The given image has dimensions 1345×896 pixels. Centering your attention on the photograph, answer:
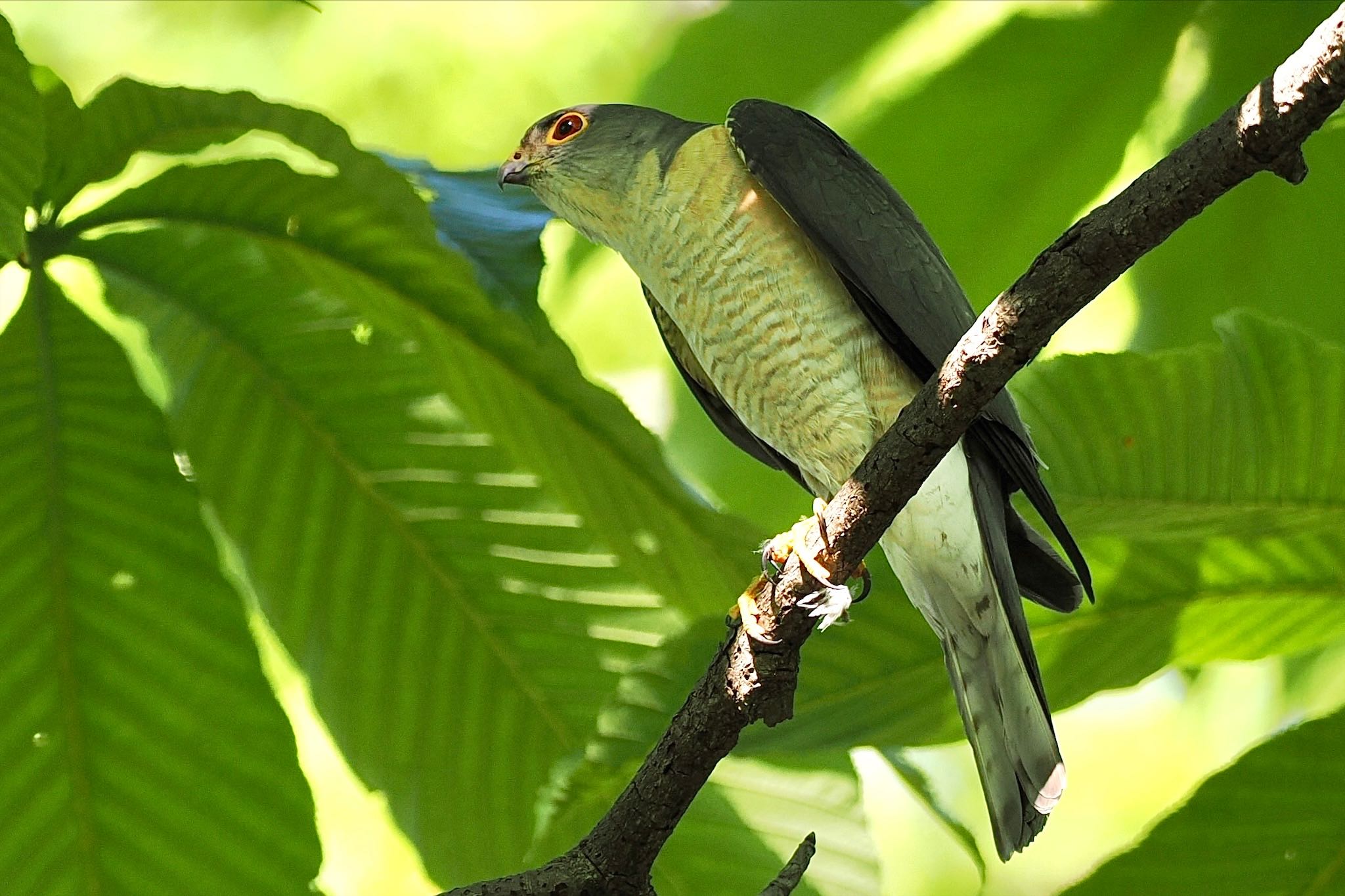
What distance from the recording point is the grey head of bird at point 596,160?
2.46m

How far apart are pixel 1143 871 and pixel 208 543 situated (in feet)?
4.61

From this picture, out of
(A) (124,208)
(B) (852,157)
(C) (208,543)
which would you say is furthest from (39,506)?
(B) (852,157)

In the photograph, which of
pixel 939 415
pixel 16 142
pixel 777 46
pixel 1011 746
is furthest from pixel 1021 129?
pixel 16 142

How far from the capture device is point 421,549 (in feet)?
7.48

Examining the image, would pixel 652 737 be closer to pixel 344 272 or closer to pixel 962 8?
pixel 344 272

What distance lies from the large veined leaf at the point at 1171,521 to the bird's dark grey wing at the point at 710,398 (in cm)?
51

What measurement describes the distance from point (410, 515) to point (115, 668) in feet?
1.59

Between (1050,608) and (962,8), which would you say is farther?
(962,8)

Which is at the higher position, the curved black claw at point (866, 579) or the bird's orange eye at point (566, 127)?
the bird's orange eye at point (566, 127)

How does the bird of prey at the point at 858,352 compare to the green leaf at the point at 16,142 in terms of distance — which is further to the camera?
the bird of prey at the point at 858,352

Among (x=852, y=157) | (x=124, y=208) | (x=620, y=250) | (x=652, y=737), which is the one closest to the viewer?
(x=652, y=737)

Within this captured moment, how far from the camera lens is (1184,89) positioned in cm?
262

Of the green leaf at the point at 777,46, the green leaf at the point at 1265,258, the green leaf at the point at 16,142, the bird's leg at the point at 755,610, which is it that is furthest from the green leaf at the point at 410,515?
the green leaf at the point at 1265,258

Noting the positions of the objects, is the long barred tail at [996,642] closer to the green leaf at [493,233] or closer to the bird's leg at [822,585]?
the bird's leg at [822,585]
